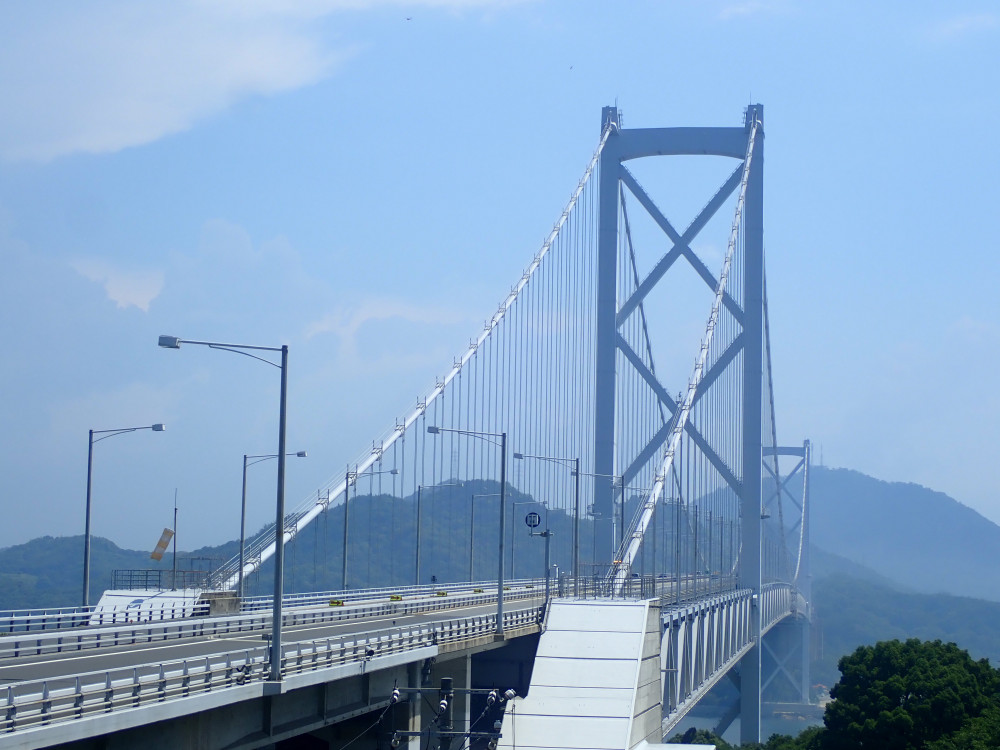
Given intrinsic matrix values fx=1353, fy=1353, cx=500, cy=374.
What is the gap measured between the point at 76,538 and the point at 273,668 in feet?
405

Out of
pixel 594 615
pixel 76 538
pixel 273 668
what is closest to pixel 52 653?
pixel 273 668

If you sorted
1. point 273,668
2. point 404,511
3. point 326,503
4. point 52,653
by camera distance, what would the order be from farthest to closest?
point 404,511 < point 326,503 < point 52,653 < point 273,668

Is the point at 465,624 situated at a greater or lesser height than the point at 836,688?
greater

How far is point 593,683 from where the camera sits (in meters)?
28.2

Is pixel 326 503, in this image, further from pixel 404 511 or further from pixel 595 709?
pixel 404 511

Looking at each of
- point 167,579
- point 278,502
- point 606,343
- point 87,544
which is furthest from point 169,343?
point 606,343

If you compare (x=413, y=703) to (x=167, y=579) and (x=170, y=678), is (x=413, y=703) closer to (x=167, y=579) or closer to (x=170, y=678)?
(x=170, y=678)

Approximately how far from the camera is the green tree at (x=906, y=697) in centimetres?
4284

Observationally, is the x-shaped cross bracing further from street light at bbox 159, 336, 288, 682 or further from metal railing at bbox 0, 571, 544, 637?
street light at bbox 159, 336, 288, 682

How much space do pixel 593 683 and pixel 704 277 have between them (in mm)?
34869

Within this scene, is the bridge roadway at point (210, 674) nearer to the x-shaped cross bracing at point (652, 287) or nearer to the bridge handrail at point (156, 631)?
the bridge handrail at point (156, 631)

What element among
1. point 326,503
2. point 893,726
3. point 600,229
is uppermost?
point 600,229

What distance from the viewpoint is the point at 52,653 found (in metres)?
24.1

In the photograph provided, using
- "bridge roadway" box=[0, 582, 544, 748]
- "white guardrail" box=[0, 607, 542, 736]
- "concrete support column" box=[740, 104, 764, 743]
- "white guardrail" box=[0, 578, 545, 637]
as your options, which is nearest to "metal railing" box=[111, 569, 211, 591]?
"white guardrail" box=[0, 578, 545, 637]
